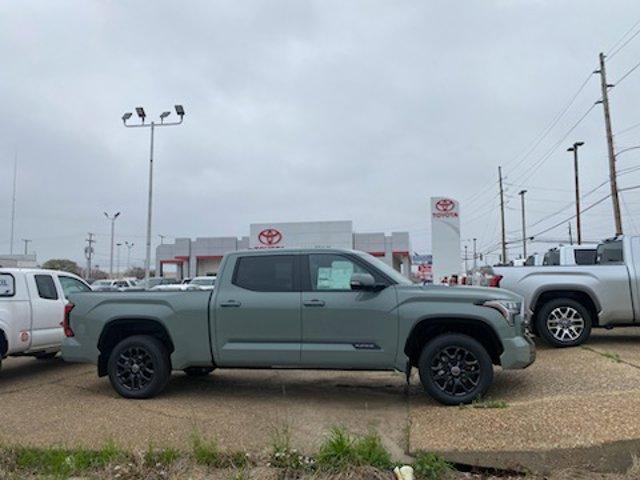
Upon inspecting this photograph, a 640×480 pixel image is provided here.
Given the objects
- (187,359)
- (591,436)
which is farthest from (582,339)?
(187,359)

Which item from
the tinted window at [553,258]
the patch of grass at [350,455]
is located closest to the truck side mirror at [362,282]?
the patch of grass at [350,455]

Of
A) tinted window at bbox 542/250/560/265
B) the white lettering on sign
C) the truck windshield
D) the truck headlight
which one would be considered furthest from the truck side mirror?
tinted window at bbox 542/250/560/265

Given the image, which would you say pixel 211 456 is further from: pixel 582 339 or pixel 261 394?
pixel 582 339

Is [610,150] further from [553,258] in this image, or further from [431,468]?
[431,468]

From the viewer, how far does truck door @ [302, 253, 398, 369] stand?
21.2 ft

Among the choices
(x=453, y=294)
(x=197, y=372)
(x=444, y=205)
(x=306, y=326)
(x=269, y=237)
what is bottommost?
(x=197, y=372)

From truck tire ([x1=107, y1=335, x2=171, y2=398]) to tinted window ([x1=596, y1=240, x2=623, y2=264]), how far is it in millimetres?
7615

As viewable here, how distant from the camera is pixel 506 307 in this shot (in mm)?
6445

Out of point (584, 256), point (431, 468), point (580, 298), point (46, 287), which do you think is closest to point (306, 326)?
point (431, 468)

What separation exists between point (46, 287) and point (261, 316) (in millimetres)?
4343

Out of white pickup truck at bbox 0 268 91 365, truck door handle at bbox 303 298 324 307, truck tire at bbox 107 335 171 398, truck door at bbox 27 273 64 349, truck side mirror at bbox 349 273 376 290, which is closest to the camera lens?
truck side mirror at bbox 349 273 376 290

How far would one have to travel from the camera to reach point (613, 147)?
Result: 26031mm

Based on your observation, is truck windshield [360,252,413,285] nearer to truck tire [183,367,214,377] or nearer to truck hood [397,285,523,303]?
truck hood [397,285,523,303]

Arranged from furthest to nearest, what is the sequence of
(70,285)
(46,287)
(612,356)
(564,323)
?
(70,285)
(564,323)
(46,287)
(612,356)
